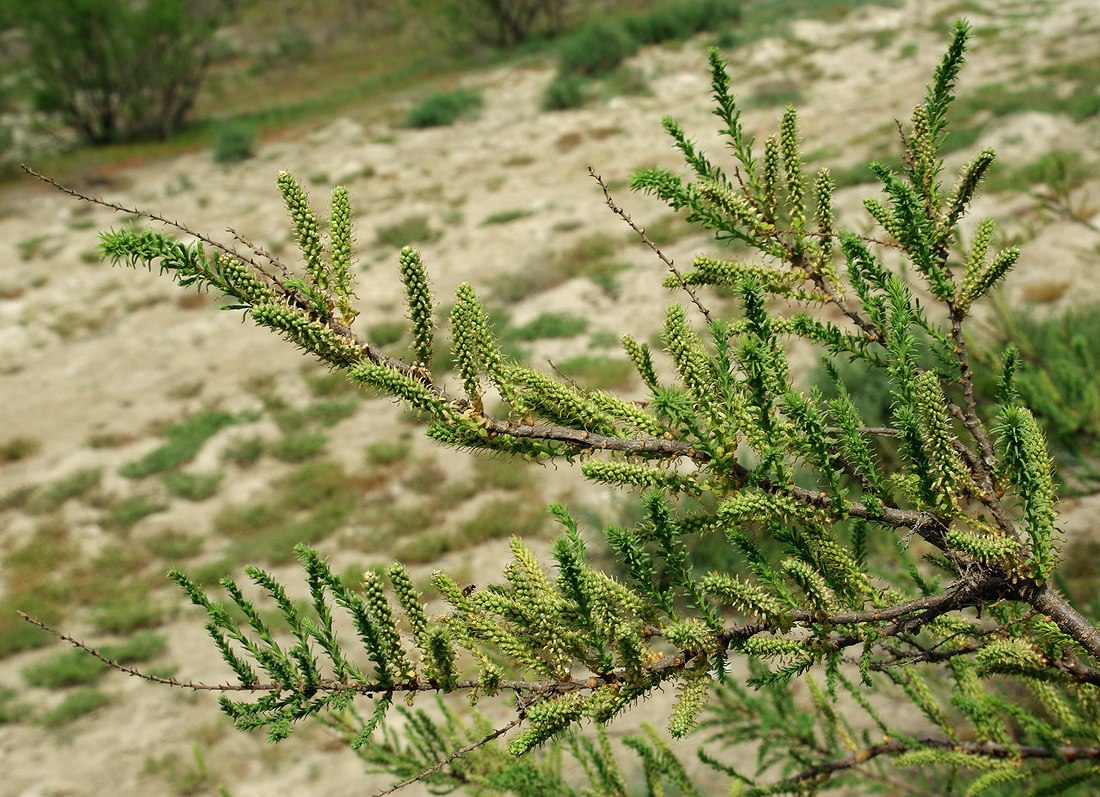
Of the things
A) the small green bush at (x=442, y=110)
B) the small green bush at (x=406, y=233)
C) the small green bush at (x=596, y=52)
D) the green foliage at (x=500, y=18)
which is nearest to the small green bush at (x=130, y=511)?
the small green bush at (x=406, y=233)

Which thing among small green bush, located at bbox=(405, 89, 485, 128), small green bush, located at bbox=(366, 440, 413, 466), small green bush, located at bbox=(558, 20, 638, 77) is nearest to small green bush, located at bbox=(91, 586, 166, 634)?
small green bush, located at bbox=(366, 440, 413, 466)

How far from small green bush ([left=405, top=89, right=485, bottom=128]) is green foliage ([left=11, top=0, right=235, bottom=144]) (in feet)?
29.9

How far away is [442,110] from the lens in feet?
71.6

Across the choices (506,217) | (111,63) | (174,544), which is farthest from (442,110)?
(174,544)

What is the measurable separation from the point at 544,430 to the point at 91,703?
6.55 metres

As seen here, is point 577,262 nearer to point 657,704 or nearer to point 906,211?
point 657,704

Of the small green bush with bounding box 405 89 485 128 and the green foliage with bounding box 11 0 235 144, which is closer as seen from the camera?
the small green bush with bounding box 405 89 485 128

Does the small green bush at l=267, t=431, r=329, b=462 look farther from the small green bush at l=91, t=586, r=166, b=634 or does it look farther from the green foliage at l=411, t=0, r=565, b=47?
the green foliage at l=411, t=0, r=565, b=47

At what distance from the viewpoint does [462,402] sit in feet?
4.38

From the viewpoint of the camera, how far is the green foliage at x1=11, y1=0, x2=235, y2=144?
24.1 m

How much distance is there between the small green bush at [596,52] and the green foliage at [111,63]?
1188 cm

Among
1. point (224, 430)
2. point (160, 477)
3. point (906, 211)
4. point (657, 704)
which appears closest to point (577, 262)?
point (224, 430)

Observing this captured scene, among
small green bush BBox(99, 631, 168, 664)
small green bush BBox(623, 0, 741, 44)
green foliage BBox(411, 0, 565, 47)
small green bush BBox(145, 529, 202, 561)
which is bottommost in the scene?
small green bush BBox(99, 631, 168, 664)

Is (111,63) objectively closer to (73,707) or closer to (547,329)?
(547,329)
